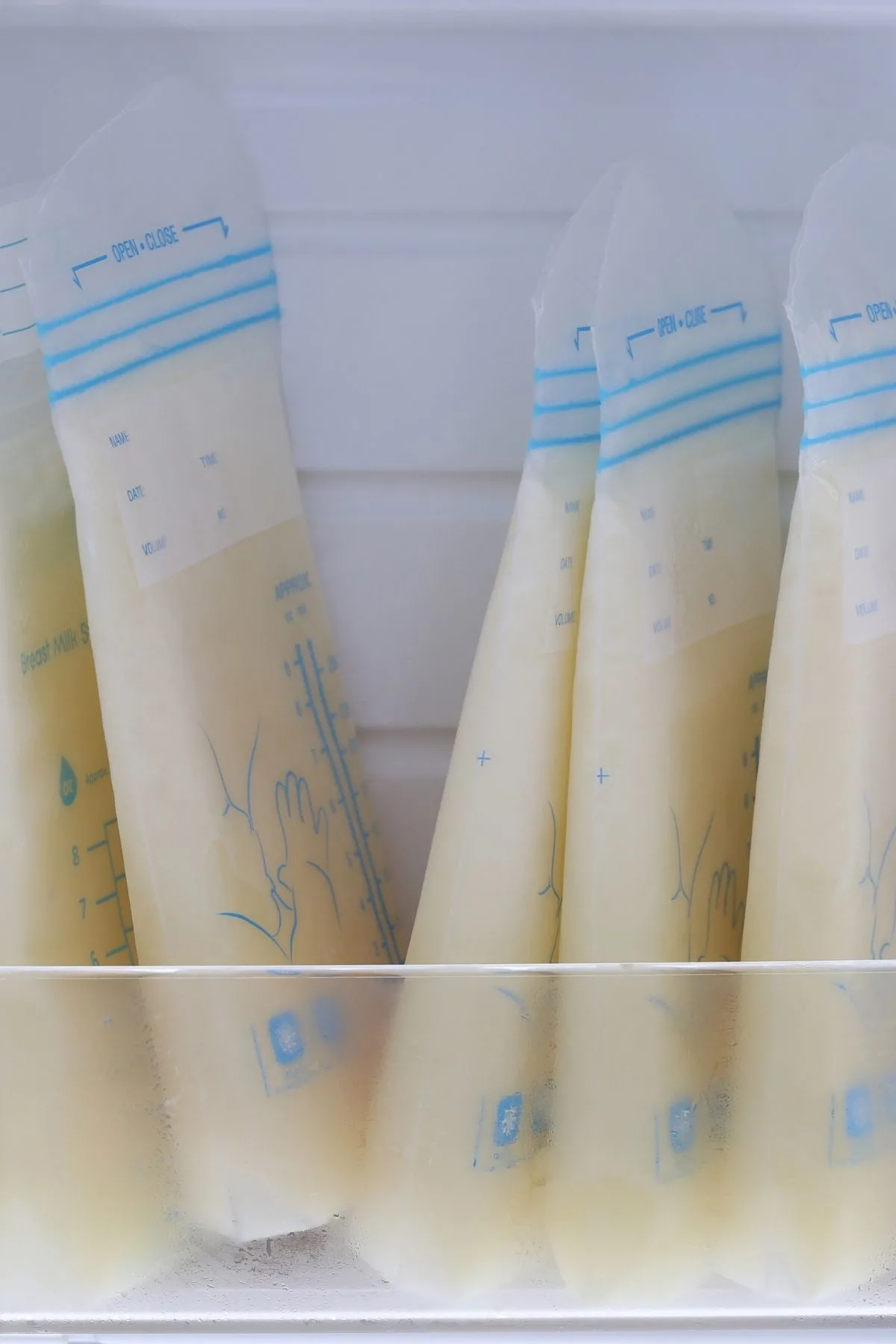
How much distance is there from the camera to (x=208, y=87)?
69 centimetres

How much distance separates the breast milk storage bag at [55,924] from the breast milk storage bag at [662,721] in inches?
6.6

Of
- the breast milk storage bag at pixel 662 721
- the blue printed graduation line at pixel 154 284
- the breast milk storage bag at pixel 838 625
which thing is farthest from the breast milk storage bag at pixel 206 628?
the breast milk storage bag at pixel 838 625

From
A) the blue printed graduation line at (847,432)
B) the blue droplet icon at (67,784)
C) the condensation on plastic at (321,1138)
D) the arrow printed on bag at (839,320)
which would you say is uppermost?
the arrow printed on bag at (839,320)

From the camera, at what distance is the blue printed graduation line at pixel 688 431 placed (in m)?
0.53

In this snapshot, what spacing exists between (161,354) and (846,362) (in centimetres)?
31

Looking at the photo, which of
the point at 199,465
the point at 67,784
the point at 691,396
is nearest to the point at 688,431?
the point at 691,396

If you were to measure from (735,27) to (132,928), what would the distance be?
586 millimetres

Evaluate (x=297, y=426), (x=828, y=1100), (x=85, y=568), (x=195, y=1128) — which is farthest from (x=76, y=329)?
(x=828, y=1100)

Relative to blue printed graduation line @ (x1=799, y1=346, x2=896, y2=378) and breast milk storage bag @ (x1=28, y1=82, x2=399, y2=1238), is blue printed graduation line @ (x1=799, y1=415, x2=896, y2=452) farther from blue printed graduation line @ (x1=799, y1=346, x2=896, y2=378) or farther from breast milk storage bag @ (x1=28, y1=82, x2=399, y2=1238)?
breast milk storage bag @ (x1=28, y1=82, x2=399, y2=1238)

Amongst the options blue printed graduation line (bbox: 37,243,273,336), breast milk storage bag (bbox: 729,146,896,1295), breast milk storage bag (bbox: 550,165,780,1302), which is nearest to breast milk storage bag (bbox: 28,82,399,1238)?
blue printed graduation line (bbox: 37,243,273,336)

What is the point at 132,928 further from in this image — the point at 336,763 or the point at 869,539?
the point at 869,539

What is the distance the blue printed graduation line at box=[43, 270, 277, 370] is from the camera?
526mm

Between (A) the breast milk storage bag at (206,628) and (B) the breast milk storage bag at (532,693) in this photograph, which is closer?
(A) the breast milk storage bag at (206,628)

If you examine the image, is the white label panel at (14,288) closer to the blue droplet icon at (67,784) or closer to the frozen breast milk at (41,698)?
the frozen breast milk at (41,698)
